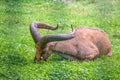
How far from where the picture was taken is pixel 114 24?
14.5 meters

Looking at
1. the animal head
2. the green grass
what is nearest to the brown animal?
the animal head

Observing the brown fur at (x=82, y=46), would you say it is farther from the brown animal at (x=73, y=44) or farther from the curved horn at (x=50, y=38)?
the curved horn at (x=50, y=38)

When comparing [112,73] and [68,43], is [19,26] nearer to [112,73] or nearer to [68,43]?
[68,43]

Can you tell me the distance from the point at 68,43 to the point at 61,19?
494 centimetres

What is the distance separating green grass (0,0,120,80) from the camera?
8367 mm

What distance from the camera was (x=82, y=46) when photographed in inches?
395

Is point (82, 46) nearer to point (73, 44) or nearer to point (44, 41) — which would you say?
point (73, 44)

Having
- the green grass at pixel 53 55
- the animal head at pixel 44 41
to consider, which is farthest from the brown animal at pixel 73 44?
the green grass at pixel 53 55

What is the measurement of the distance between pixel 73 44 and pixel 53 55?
20.9 inches

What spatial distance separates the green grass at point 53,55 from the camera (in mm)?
8367

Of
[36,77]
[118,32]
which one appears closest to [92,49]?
[36,77]

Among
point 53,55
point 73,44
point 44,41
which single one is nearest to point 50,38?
point 44,41

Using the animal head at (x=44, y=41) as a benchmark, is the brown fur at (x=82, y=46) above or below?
below

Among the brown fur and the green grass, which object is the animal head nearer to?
the brown fur
